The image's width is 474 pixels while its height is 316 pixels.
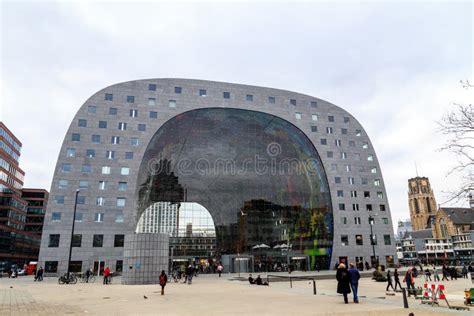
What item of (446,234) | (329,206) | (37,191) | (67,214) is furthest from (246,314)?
(446,234)

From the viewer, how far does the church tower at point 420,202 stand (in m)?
162

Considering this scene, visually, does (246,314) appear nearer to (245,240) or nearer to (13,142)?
(245,240)

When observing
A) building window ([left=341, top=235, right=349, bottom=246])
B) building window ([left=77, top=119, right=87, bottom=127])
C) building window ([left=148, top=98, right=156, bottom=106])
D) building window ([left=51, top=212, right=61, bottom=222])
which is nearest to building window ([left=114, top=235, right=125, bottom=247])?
building window ([left=51, top=212, right=61, bottom=222])

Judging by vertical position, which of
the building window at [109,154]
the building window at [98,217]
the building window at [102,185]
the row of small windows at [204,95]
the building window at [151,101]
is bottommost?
the building window at [98,217]

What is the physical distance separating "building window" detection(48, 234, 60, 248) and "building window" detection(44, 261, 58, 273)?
2360mm

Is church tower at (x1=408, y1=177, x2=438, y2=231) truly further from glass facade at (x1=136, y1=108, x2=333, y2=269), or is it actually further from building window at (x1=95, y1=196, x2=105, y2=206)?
building window at (x1=95, y1=196, x2=105, y2=206)

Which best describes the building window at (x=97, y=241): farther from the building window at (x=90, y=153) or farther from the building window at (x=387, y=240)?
the building window at (x=387, y=240)

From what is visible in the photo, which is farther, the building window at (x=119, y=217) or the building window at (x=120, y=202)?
the building window at (x=120, y=202)

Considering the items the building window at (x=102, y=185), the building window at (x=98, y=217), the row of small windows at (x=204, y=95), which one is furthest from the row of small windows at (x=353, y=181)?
the building window at (x=98, y=217)

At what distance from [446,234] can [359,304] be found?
5513 inches

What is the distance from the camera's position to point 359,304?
15.7 m

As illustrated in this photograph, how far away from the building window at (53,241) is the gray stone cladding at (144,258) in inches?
825

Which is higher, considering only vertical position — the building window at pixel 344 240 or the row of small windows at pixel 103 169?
the row of small windows at pixel 103 169

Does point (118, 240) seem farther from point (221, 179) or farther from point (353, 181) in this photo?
point (353, 181)
